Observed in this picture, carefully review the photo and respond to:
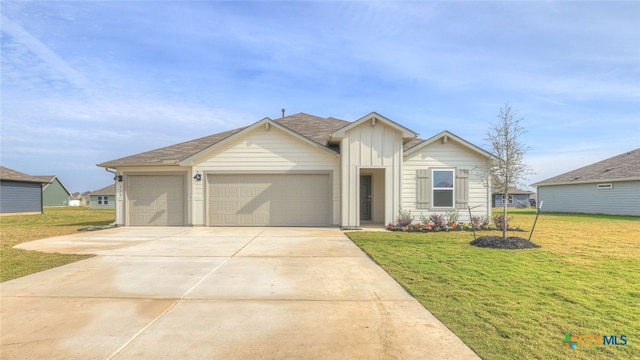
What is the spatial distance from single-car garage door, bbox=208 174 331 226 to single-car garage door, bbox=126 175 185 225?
1.45 metres

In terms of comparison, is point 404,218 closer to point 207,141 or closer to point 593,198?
point 207,141

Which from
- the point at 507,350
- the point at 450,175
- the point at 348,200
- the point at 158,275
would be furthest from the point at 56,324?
the point at 450,175

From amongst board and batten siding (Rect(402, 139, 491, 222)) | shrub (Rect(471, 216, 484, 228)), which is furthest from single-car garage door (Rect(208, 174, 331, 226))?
shrub (Rect(471, 216, 484, 228))

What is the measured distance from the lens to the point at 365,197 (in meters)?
15.3

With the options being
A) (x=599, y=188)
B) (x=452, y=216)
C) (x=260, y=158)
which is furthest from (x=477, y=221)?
(x=599, y=188)

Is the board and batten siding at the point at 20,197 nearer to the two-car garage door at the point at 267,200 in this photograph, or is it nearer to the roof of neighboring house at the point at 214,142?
the roof of neighboring house at the point at 214,142

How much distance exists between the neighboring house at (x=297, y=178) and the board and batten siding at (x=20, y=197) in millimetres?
18197

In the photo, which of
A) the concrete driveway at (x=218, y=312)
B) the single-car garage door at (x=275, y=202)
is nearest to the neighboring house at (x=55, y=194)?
the single-car garage door at (x=275, y=202)

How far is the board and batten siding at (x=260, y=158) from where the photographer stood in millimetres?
13719

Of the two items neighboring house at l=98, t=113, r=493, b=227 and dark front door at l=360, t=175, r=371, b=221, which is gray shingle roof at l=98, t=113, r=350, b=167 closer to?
neighboring house at l=98, t=113, r=493, b=227

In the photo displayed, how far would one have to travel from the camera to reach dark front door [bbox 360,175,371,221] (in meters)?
15.2

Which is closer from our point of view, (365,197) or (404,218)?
(404,218)

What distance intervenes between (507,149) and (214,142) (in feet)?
38.8

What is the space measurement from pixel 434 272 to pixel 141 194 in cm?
1265
